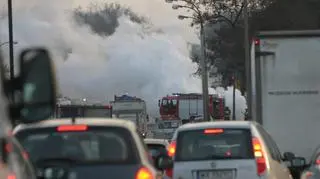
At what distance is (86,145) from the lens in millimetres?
7957

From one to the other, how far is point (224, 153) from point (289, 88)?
5.76 meters

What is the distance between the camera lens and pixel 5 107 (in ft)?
13.0

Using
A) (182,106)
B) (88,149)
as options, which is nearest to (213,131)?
(88,149)

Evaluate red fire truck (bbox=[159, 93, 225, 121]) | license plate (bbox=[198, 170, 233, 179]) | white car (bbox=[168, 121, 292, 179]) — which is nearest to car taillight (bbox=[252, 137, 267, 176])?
white car (bbox=[168, 121, 292, 179])

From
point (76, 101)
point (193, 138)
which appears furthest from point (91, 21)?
point (193, 138)

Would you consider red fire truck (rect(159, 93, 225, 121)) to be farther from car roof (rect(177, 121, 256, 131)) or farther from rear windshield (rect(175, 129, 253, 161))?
rear windshield (rect(175, 129, 253, 161))

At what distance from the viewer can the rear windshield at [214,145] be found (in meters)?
10.9

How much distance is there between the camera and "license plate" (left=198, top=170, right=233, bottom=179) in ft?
35.7

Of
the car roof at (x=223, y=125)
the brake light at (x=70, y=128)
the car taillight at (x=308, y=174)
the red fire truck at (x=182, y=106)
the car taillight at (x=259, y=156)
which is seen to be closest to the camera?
the brake light at (x=70, y=128)

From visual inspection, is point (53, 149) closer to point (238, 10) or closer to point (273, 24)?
point (273, 24)

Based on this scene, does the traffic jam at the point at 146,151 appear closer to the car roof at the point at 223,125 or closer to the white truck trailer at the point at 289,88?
the car roof at the point at 223,125

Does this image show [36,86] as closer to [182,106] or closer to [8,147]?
[8,147]

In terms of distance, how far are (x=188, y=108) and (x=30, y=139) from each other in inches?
2326

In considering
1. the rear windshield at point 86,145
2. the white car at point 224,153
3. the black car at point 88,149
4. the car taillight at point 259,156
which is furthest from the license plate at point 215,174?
the rear windshield at point 86,145
